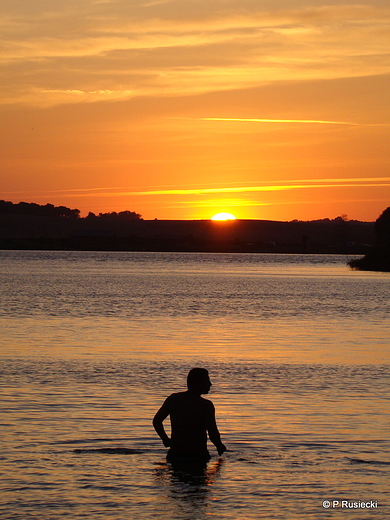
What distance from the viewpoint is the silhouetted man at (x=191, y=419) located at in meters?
12.5

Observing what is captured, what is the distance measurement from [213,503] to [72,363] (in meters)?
14.0

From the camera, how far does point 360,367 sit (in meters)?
25.3

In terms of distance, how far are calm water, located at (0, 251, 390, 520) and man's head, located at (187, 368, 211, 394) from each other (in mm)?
1430

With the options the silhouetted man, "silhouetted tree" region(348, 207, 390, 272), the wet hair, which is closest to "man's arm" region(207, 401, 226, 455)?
the silhouetted man

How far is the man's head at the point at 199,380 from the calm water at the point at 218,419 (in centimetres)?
143

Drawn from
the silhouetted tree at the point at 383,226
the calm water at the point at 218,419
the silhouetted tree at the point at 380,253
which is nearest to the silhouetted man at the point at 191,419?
the calm water at the point at 218,419

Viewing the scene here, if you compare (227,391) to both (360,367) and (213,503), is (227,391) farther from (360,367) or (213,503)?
(213,503)

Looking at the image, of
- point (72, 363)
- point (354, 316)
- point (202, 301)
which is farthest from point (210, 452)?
point (202, 301)

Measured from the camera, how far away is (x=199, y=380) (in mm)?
12320

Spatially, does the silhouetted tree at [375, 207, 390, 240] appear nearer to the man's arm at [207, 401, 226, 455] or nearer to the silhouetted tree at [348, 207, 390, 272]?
the silhouetted tree at [348, 207, 390, 272]

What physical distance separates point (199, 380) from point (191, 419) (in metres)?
0.82

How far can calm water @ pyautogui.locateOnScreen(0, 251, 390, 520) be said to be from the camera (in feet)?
39.0

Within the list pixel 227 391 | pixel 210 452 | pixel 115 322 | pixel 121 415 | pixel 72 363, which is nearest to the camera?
pixel 210 452

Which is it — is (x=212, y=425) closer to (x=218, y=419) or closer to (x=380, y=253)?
(x=218, y=419)
